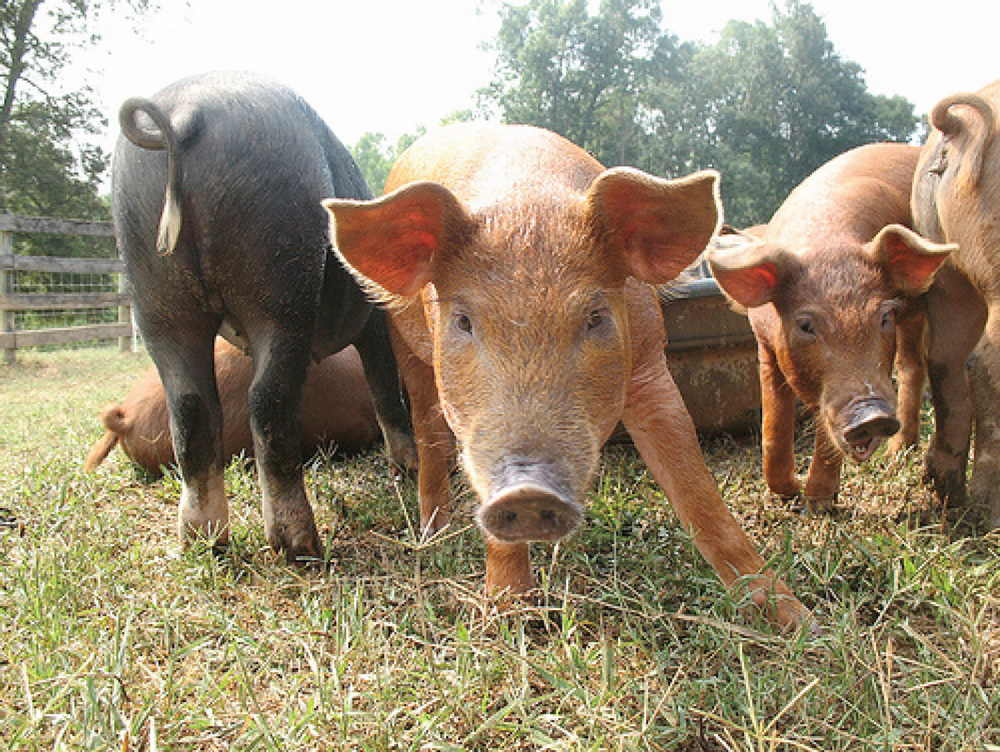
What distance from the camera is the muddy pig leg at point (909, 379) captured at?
13.0 ft

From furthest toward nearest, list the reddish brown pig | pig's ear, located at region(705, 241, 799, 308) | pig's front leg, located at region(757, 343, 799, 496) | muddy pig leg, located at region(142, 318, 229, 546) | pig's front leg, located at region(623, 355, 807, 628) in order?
1. the reddish brown pig
2. pig's front leg, located at region(757, 343, 799, 496)
3. pig's ear, located at region(705, 241, 799, 308)
4. muddy pig leg, located at region(142, 318, 229, 546)
5. pig's front leg, located at region(623, 355, 807, 628)

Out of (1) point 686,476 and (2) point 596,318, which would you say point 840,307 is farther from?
(2) point 596,318

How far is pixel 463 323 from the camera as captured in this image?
218cm

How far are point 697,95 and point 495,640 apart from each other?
4212 centimetres

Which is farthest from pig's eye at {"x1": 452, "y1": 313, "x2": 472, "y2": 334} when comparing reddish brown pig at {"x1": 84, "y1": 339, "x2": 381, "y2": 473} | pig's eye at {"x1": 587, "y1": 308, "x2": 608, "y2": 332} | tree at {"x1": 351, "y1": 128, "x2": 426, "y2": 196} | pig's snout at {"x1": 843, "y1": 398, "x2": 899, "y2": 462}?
tree at {"x1": 351, "y1": 128, "x2": 426, "y2": 196}

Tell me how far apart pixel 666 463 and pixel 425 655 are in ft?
3.39

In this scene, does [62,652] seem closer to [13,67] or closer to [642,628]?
[642,628]

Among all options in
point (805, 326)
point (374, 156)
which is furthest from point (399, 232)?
point (374, 156)

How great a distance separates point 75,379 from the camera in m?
9.70

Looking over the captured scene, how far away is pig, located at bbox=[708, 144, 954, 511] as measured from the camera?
9.32 feet

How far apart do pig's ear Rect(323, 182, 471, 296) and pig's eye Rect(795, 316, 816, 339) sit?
63.6 inches

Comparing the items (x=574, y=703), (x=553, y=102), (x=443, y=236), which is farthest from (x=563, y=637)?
(x=553, y=102)

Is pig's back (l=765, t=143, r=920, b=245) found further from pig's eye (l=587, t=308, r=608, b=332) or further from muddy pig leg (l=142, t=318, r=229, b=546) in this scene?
muddy pig leg (l=142, t=318, r=229, b=546)

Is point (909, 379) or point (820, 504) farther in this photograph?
point (909, 379)
